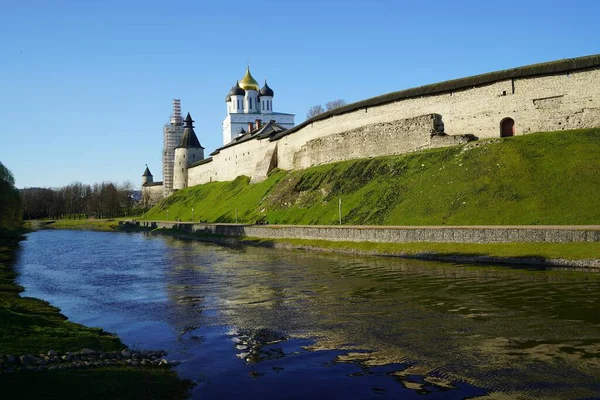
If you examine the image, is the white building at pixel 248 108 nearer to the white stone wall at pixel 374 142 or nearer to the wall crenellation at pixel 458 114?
the wall crenellation at pixel 458 114

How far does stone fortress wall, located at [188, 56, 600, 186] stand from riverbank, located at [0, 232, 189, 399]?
107 feet

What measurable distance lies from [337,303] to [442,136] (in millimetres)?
28279

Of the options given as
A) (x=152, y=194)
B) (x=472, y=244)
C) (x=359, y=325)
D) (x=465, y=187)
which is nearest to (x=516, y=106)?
(x=465, y=187)

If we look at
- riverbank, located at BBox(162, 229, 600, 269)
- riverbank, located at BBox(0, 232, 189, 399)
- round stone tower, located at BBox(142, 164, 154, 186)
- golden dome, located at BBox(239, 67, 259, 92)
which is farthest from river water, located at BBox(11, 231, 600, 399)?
round stone tower, located at BBox(142, 164, 154, 186)

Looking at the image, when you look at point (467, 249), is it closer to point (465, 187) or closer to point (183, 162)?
point (465, 187)

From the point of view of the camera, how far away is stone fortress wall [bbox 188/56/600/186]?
3547 centimetres

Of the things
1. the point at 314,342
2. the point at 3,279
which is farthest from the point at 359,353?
the point at 3,279

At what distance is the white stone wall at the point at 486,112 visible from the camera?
35.2 meters

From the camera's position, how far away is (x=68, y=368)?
9344 millimetres

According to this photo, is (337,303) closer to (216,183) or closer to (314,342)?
(314,342)

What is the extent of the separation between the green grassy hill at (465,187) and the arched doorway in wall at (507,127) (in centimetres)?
273

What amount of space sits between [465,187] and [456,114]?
36.2ft

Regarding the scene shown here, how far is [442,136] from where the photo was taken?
42.2 metres

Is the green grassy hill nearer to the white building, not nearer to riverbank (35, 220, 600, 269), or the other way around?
riverbank (35, 220, 600, 269)
